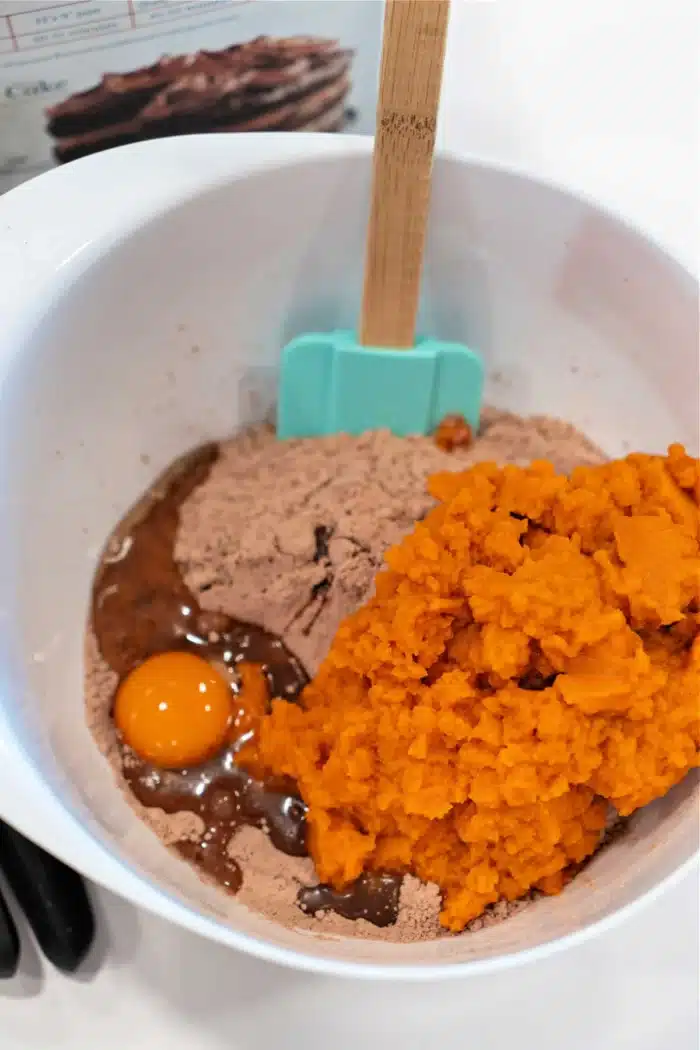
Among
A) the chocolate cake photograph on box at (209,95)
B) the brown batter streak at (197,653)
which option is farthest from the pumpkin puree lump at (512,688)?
the chocolate cake photograph on box at (209,95)

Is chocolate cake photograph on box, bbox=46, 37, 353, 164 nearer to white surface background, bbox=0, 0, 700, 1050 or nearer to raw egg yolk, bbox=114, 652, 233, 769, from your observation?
→ white surface background, bbox=0, 0, 700, 1050

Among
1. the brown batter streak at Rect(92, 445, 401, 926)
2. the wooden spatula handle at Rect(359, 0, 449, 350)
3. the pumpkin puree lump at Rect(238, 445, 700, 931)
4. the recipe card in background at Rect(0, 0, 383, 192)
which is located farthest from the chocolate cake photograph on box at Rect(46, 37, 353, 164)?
the pumpkin puree lump at Rect(238, 445, 700, 931)

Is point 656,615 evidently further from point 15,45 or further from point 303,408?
point 15,45

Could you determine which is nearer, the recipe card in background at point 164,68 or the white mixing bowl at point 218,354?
the white mixing bowl at point 218,354

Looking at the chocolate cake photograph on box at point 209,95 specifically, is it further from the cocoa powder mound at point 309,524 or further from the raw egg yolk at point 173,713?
the raw egg yolk at point 173,713

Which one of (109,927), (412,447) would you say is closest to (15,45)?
(412,447)

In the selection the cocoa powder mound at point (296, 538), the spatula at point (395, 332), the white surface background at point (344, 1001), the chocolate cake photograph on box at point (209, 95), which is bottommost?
the white surface background at point (344, 1001)
